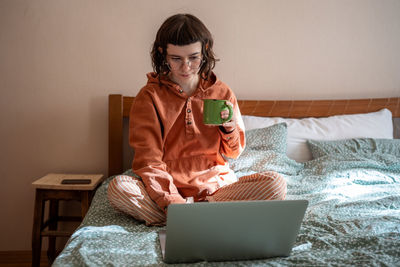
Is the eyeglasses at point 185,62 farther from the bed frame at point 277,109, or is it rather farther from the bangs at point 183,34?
the bed frame at point 277,109

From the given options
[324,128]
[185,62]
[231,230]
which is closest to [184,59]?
[185,62]

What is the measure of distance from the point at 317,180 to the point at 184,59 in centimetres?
84

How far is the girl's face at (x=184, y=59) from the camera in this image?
1.39 meters

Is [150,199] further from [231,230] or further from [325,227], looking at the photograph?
[325,227]

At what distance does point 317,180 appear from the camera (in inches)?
69.4

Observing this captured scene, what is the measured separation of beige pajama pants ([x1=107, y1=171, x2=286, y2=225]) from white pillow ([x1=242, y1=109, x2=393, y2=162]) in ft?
2.85

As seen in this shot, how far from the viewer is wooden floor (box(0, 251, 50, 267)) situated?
2203mm

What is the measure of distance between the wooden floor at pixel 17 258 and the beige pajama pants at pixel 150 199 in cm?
118

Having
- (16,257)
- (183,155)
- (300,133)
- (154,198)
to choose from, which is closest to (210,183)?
(183,155)

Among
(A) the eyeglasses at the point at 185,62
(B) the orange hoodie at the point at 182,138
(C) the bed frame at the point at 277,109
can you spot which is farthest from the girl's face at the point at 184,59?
(C) the bed frame at the point at 277,109

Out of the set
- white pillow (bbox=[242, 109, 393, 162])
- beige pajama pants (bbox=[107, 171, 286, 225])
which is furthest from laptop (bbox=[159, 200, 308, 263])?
white pillow (bbox=[242, 109, 393, 162])

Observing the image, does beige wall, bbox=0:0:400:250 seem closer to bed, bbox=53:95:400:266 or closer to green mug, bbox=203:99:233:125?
bed, bbox=53:95:400:266

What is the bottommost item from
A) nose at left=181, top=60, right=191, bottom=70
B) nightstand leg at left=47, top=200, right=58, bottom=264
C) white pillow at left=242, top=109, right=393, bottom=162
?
nightstand leg at left=47, top=200, right=58, bottom=264

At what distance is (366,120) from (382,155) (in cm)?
33
